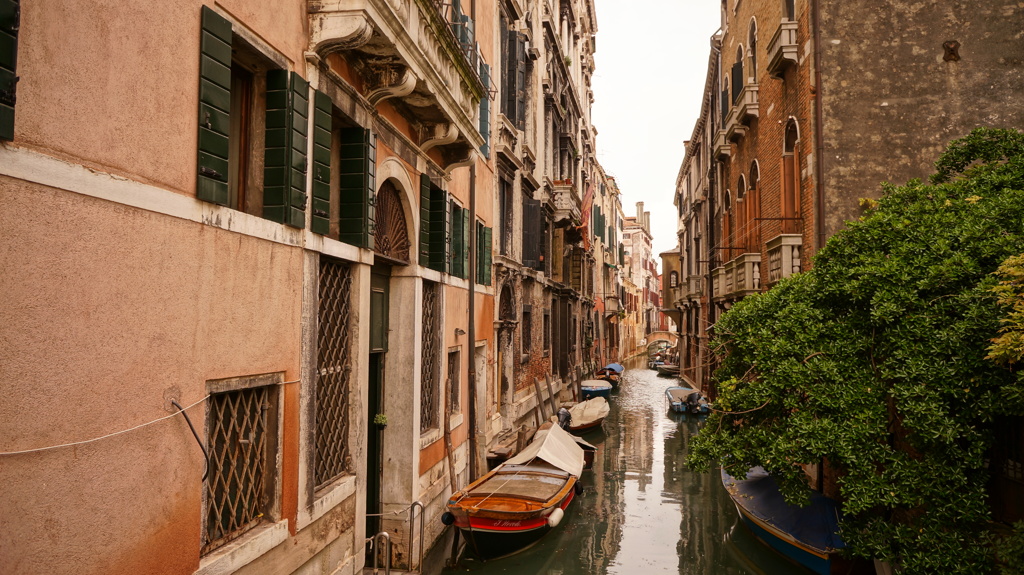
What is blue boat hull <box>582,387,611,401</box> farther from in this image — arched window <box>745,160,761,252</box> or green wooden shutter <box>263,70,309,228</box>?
green wooden shutter <box>263,70,309,228</box>

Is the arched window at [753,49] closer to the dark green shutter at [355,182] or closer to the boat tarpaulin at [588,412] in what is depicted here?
the boat tarpaulin at [588,412]

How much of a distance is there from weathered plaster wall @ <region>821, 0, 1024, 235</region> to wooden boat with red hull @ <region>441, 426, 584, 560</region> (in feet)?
19.5

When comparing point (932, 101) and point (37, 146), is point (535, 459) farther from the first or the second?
point (37, 146)

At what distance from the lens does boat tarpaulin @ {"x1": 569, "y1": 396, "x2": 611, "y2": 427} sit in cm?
2064

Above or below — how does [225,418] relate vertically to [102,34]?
below

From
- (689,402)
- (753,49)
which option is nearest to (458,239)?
(753,49)

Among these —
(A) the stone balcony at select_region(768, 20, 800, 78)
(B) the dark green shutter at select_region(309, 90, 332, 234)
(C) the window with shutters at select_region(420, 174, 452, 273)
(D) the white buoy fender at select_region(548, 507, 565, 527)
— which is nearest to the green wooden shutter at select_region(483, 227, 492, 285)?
(C) the window with shutters at select_region(420, 174, 452, 273)

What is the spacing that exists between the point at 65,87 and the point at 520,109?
14627 millimetres

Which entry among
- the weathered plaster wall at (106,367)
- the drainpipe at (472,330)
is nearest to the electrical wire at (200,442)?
the weathered plaster wall at (106,367)

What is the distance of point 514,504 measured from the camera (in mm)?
10289

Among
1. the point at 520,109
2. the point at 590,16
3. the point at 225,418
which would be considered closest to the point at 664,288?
the point at 590,16

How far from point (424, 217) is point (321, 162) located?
3463mm

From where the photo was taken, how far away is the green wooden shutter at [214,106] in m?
4.42

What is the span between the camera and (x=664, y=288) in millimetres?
38344
